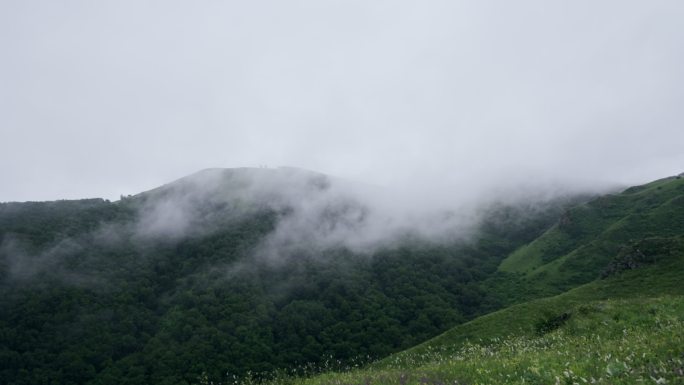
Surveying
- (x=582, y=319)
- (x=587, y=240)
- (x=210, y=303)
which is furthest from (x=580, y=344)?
(x=210, y=303)

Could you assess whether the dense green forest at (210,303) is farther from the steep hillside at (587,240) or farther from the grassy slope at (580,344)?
the grassy slope at (580,344)

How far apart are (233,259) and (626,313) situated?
181 metres

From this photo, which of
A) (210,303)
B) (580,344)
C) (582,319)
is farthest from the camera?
(210,303)

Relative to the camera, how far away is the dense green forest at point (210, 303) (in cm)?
12112

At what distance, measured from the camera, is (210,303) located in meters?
153

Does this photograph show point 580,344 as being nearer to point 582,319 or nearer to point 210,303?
point 582,319

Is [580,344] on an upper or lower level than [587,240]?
upper

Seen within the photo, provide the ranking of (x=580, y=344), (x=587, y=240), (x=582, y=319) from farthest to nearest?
(x=587, y=240) → (x=582, y=319) → (x=580, y=344)

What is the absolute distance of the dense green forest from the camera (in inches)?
4769

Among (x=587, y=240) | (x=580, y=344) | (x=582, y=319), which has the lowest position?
(x=587, y=240)

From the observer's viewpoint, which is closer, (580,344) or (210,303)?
(580,344)

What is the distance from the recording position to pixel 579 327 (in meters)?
26.3

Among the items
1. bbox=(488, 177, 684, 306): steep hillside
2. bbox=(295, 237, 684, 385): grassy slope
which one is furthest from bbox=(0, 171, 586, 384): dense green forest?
bbox=(295, 237, 684, 385): grassy slope

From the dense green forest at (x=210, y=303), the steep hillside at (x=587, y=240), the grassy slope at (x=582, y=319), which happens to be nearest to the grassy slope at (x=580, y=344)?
the grassy slope at (x=582, y=319)
